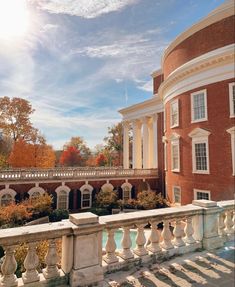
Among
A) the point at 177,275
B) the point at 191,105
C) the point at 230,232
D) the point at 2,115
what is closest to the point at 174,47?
the point at 191,105

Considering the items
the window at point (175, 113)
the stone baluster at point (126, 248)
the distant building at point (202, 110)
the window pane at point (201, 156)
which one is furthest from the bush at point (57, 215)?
the stone baluster at point (126, 248)

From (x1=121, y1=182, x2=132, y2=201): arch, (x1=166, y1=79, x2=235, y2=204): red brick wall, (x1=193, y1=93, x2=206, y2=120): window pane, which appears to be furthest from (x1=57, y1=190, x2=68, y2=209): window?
(x1=193, y1=93, x2=206, y2=120): window pane

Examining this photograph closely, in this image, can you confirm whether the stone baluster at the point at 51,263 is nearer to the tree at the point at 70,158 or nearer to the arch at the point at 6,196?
the arch at the point at 6,196

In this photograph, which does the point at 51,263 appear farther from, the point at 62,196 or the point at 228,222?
the point at 62,196

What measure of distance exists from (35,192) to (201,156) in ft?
55.9

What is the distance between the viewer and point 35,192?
24.1 meters

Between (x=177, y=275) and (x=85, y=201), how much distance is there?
23.7 meters

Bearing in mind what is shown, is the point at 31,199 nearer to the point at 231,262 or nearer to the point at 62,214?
the point at 62,214

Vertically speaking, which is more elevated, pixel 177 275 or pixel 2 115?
pixel 2 115

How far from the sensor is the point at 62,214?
2302 cm

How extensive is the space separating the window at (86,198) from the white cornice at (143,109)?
48.2ft

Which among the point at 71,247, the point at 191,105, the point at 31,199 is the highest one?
the point at 191,105

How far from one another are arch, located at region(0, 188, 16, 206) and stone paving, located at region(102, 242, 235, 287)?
70.8 ft

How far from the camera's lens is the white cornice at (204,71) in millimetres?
17844
